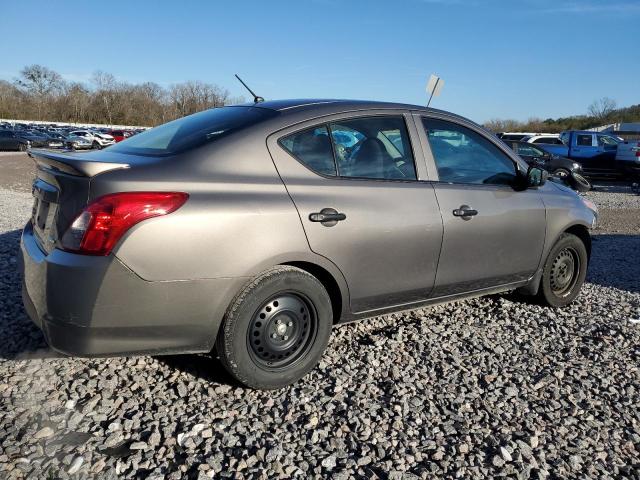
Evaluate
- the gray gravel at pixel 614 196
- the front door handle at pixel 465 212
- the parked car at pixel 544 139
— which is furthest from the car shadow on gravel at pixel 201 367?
the parked car at pixel 544 139

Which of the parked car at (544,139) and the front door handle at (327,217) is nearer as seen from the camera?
the front door handle at (327,217)

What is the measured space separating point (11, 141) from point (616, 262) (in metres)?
41.8

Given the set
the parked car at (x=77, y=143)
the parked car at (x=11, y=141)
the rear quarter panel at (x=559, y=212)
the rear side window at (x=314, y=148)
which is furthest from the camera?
the parked car at (x=11, y=141)

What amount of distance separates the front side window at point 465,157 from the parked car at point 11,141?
41155 mm

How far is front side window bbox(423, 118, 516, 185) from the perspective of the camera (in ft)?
12.2

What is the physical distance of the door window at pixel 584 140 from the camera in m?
20.8

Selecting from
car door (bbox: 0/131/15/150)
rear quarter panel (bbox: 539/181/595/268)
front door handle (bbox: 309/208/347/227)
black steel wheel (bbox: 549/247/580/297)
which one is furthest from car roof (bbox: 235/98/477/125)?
car door (bbox: 0/131/15/150)

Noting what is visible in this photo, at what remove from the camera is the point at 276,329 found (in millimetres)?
2996

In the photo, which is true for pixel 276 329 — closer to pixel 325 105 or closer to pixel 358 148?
pixel 358 148

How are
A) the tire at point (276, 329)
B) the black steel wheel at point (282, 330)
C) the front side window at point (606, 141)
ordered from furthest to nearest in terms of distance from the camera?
the front side window at point (606, 141)
the black steel wheel at point (282, 330)
the tire at point (276, 329)

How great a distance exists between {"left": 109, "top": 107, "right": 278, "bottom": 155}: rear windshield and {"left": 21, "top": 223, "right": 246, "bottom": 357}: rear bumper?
31.0 inches

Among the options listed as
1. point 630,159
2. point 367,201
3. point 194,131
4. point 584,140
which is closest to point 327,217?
point 367,201

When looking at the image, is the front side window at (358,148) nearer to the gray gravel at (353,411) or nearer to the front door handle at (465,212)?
the front door handle at (465,212)

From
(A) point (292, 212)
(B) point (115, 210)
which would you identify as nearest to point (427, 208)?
(A) point (292, 212)
